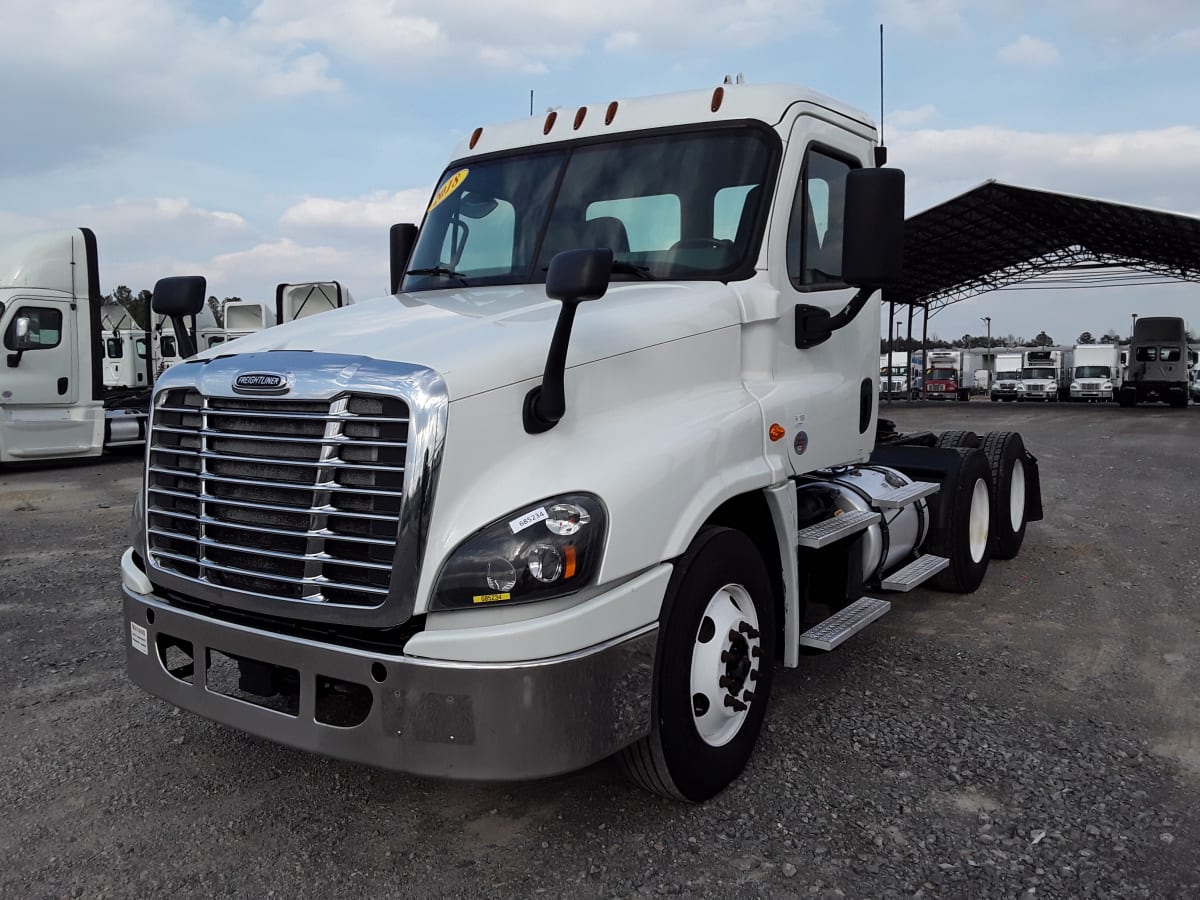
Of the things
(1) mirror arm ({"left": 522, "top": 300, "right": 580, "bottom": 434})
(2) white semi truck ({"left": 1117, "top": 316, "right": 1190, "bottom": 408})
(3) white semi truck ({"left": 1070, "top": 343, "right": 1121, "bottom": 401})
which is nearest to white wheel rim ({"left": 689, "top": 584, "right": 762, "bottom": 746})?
(1) mirror arm ({"left": 522, "top": 300, "right": 580, "bottom": 434})

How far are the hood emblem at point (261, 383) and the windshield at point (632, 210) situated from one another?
4.72ft

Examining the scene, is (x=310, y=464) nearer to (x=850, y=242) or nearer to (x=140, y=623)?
(x=140, y=623)

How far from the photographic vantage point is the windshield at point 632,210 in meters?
4.05

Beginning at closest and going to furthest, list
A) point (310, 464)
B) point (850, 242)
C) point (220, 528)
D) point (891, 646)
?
point (310, 464)
point (220, 528)
point (850, 242)
point (891, 646)

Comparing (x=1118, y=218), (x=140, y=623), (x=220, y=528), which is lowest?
(x=140, y=623)

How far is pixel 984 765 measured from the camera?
3863 mm

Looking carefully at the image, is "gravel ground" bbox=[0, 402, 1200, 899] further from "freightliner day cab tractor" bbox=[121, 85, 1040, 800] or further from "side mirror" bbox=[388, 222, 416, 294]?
"side mirror" bbox=[388, 222, 416, 294]

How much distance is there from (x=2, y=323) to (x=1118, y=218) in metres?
32.6

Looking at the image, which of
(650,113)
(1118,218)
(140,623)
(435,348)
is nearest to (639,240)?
(650,113)

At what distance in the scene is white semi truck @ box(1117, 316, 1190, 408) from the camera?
38.8 metres

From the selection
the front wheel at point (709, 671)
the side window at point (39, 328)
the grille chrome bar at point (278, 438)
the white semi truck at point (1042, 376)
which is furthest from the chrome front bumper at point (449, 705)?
the white semi truck at point (1042, 376)

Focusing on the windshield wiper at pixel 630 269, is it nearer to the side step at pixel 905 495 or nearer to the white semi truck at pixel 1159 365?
the side step at pixel 905 495

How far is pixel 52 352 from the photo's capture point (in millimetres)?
14820

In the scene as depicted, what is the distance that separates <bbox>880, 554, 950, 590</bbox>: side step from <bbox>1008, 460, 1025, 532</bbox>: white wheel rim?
1.55 metres
